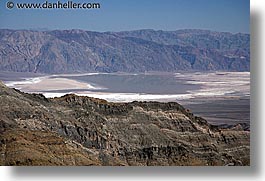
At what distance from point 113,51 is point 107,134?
0.67m

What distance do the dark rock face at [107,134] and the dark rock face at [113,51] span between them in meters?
0.28

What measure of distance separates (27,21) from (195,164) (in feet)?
5.46

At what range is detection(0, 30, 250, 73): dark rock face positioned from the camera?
14.4ft

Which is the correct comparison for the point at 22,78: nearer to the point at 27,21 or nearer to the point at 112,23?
the point at 27,21

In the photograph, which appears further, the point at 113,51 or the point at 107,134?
the point at 113,51

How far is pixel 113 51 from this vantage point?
451 cm

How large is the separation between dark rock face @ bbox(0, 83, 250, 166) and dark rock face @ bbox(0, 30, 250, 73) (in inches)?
11.1

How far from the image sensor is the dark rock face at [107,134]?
425cm

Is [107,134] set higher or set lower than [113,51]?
lower

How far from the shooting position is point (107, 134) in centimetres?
432

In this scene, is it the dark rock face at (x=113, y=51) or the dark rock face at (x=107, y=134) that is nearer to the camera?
the dark rock face at (x=107, y=134)

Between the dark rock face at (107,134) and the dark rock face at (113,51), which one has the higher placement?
the dark rock face at (113,51)

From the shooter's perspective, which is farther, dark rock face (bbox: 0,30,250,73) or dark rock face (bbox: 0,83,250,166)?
dark rock face (bbox: 0,30,250,73)

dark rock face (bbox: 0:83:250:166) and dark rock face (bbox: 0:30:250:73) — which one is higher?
dark rock face (bbox: 0:30:250:73)
